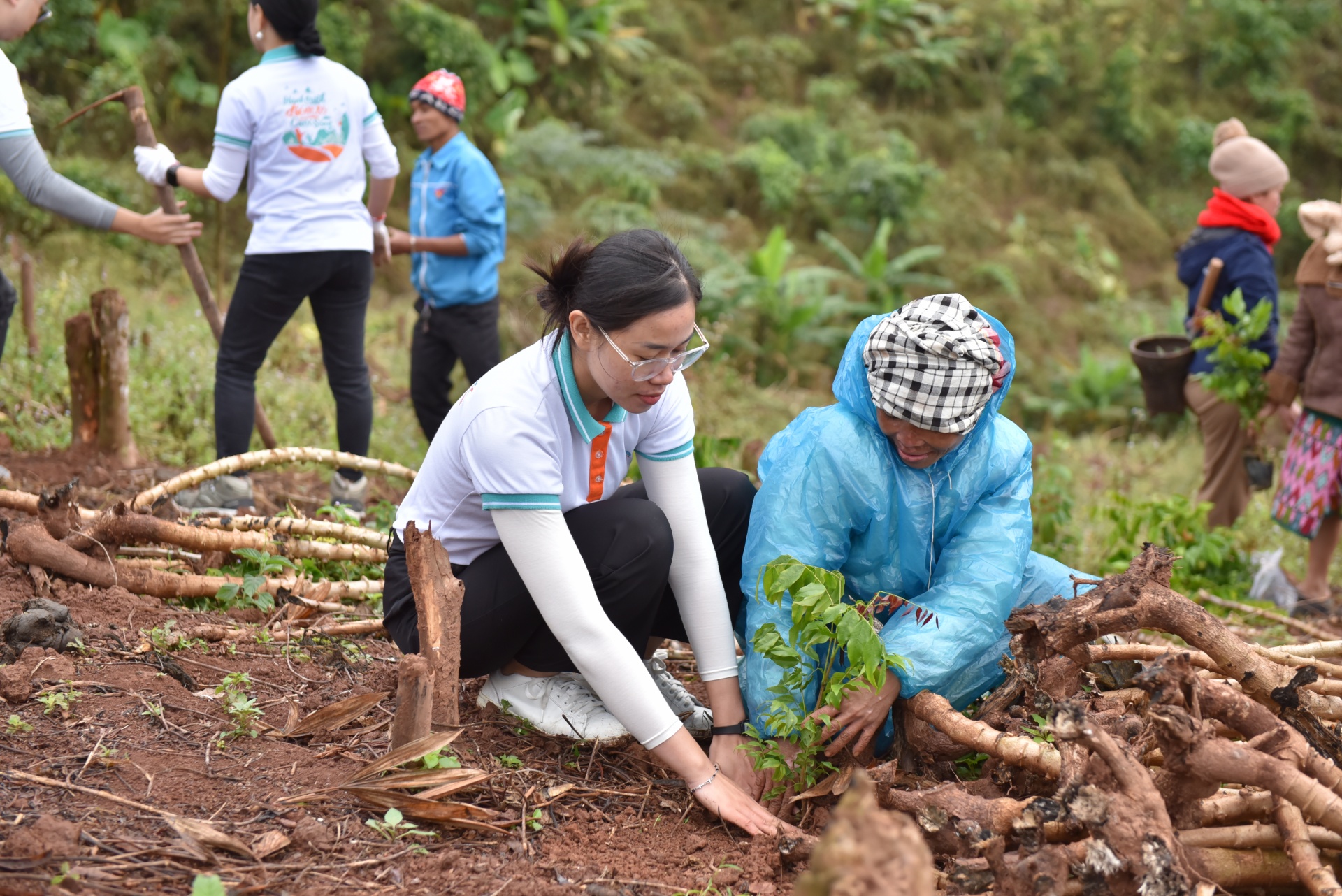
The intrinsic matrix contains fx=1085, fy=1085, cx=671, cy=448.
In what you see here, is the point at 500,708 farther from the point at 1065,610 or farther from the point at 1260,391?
the point at 1260,391

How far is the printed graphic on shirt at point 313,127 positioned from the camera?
3.92 metres

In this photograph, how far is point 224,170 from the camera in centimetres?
389

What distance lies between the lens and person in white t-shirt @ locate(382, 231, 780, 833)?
2135 millimetres

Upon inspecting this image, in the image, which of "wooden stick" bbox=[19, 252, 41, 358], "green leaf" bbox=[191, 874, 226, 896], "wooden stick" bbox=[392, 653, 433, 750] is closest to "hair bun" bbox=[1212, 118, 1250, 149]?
"wooden stick" bbox=[392, 653, 433, 750]

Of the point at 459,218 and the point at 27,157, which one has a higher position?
the point at 27,157

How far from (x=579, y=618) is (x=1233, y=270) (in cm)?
427

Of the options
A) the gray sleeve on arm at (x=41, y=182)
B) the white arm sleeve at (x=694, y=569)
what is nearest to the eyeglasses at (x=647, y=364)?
the white arm sleeve at (x=694, y=569)

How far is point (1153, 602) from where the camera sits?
2.03 meters

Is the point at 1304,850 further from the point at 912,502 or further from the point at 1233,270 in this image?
the point at 1233,270

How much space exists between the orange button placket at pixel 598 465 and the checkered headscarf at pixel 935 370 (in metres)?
0.59

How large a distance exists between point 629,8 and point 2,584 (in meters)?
12.6

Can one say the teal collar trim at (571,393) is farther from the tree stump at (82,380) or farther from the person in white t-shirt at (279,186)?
the tree stump at (82,380)

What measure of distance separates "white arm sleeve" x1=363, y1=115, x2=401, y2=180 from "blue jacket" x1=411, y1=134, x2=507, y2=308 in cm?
39

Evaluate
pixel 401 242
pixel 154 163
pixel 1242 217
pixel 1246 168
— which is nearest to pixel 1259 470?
pixel 1242 217
